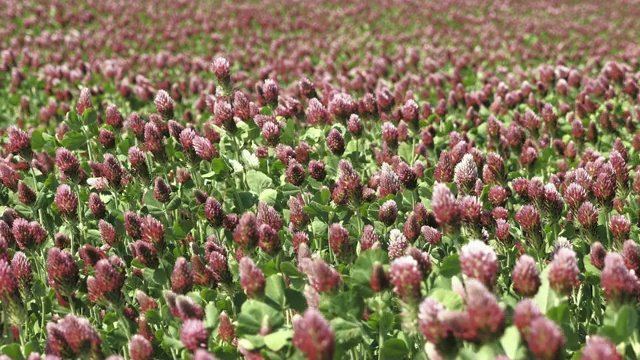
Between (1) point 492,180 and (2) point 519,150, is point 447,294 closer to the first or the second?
(1) point 492,180

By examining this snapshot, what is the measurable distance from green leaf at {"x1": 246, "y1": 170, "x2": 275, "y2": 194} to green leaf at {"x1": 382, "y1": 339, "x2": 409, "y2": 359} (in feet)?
5.35

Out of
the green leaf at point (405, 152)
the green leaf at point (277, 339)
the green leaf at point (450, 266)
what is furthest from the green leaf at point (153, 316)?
the green leaf at point (405, 152)

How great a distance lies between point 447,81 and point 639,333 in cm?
615

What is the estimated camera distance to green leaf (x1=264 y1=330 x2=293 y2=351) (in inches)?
83.4

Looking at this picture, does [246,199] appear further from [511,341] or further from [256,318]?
[511,341]

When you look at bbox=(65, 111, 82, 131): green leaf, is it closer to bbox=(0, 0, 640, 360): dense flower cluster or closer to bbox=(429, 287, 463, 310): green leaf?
bbox=(0, 0, 640, 360): dense flower cluster

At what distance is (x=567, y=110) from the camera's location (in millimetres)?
6074

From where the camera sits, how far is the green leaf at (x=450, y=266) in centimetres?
235

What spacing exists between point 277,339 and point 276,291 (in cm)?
27

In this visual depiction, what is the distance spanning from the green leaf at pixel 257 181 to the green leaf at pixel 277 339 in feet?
5.62

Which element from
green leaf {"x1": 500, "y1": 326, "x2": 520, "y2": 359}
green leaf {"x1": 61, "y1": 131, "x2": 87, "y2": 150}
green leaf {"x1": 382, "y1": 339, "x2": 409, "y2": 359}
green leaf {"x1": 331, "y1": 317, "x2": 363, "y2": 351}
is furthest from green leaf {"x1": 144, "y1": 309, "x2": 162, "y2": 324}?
green leaf {"x1": 61, "y1": 131, "x2": 87, "y2": 150}

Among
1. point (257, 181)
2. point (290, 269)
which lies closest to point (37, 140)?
point (257, 181)

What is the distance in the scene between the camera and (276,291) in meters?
2.39

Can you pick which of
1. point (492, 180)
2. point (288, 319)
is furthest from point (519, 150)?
point (288, 319)
